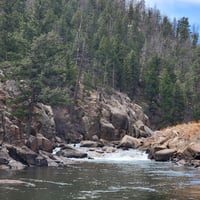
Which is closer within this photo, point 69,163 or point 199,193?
point 199,193

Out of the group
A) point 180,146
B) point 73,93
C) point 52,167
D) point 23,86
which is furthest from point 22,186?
point 73,93

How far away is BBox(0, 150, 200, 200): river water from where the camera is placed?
26.2 meters

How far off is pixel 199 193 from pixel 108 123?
50.6 metres

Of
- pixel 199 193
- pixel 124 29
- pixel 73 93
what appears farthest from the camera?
pixel 124 29

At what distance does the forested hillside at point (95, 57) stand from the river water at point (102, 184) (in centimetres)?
1190

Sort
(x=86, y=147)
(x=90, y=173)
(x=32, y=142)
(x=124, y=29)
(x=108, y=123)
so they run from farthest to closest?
1. (x=124, y=29)
2. (x=108, y=123)
3. (x=86, y=147)
4. (x=32, y=142)
5. (x=90, y=173)

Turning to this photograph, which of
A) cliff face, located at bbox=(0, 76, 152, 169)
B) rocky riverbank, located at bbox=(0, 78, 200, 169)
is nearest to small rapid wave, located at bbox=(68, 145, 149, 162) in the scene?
rocky riverbank, located at bbox=(0, 78, 200, 169)

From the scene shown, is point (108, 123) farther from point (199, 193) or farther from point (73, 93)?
point (199, 193)

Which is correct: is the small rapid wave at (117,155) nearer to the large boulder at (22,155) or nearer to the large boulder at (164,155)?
the large boulder at (164,155)

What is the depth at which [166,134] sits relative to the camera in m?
63.7

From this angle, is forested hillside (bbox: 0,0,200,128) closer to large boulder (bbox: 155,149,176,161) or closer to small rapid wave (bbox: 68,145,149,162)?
small rapid wave (bbox: 68,145,149,162)

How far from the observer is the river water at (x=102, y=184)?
26.2 m

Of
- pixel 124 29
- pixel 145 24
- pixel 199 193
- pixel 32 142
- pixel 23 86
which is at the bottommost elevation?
pixel 199 193

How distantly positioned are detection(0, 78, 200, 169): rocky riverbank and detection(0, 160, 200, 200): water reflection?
3909 mm
